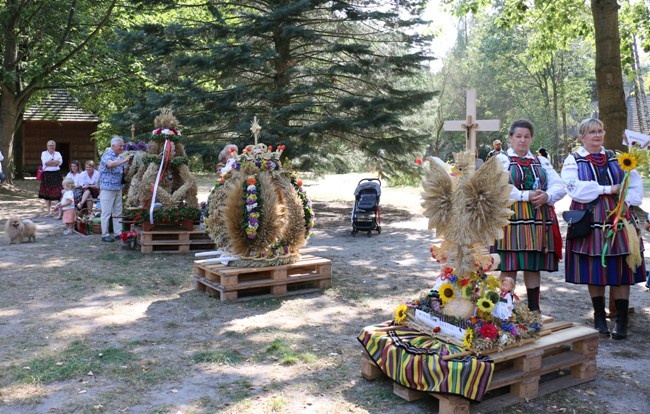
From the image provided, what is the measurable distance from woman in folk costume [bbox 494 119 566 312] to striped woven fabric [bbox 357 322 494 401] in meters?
1.58

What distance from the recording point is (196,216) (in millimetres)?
10266

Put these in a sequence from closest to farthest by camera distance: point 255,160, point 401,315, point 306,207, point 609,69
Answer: point 401,315 → point 255,160 → point 306,207 → point 609,69

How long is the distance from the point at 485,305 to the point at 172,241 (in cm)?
703

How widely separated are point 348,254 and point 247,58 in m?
6.50

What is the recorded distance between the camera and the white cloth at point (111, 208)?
36.4 feet

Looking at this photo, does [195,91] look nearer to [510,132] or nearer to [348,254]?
[348,254]

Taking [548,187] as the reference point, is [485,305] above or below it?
below

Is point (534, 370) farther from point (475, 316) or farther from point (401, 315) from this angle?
point (401, 315)

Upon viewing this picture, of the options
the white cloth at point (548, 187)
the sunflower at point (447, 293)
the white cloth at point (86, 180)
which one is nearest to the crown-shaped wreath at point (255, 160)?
the white cloth at point (548, 187)

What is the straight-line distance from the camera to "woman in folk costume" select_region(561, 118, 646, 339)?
5.42m

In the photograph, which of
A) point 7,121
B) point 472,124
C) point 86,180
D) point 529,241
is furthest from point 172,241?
point 7,121

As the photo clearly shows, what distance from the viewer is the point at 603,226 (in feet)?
17.9

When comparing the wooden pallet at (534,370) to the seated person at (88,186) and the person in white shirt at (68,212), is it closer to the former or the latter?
the person in white shirt at (68,212)

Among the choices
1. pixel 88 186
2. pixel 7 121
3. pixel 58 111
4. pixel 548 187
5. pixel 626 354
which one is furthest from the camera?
pixel 58 111
